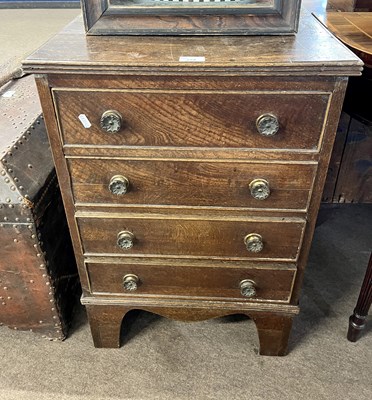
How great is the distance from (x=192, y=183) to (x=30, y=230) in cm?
49

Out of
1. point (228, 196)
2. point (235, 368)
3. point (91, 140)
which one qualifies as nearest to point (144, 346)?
point (235, 368)

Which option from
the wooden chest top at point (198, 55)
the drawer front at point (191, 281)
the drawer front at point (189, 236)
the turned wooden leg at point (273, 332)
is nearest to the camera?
the wooden chest top at point (198, 55)

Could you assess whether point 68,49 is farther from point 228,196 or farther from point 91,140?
point 228,196

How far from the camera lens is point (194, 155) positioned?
987mm

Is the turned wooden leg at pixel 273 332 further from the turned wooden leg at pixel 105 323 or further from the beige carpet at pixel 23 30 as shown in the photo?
the beige carpet at pixel 23 30

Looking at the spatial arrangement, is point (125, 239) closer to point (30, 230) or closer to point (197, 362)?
point (30, 230)

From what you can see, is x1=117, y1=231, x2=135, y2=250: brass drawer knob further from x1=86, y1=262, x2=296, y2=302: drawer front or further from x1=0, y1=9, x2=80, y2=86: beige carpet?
x1=0, y1=9, x2=80, y2=86: beige carpet

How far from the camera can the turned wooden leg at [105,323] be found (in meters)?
1.34

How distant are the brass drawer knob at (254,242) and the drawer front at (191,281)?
10 cm

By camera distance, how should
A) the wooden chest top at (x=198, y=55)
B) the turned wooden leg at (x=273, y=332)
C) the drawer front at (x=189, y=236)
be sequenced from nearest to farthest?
the wooden chest top at (x=198, y=55), the drawer front at (x=189, y=236), the turned wooden leg at (x=273, y=332)

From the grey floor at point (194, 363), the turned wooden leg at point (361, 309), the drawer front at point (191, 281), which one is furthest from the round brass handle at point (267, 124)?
the grey floor at point (194, 363)

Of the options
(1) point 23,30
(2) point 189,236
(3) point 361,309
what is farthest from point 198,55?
(1) point 23,30

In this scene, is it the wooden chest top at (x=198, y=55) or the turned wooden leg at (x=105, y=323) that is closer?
the wooden chest top at (x=198, y=55)

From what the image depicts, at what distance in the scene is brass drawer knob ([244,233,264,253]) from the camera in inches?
43.9
